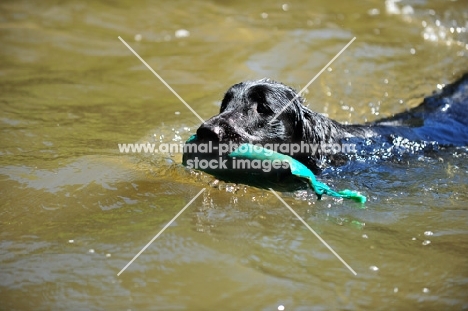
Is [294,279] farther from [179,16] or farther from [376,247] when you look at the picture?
[179,16]

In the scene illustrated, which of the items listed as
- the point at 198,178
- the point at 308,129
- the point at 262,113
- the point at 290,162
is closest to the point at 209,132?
the point at 198,178

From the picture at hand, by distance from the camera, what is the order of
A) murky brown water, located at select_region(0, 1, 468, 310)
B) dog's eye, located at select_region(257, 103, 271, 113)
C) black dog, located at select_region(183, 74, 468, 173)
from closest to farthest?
murky brown water, located at select_region(0, 1, 468, 310) → black dog, located at select_region(183, 74, 468, 173) → dog's eye, located at select_region(257, 103, 271, 113)

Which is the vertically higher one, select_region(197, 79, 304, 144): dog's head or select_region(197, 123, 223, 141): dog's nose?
select_region(197, 79, 304, 144): dog's head

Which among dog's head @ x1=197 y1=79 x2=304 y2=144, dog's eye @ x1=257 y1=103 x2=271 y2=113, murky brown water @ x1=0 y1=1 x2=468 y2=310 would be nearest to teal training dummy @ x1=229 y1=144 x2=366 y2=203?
murky brown water @ x1=0 y1=1 x2=468 y2=310

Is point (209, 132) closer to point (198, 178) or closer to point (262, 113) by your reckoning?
point (198, 178)

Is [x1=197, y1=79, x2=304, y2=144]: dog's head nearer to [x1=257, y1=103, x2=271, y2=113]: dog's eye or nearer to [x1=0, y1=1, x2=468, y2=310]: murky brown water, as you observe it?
[x1=257, y1=103, x2=271, y2=113]: dog's eye

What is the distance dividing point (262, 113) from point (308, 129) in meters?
0.54

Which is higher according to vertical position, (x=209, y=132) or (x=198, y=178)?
(x=209, y=132)

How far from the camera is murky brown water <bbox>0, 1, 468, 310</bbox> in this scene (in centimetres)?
379

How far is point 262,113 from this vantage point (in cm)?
555

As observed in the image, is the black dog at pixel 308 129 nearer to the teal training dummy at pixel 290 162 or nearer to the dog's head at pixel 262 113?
the dog's head at pixel 262 113

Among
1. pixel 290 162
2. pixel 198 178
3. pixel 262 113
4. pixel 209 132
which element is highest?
pixel 262 113

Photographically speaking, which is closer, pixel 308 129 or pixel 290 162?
pixel 290 162

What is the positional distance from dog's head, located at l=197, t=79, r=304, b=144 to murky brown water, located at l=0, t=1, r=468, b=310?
0.53m
